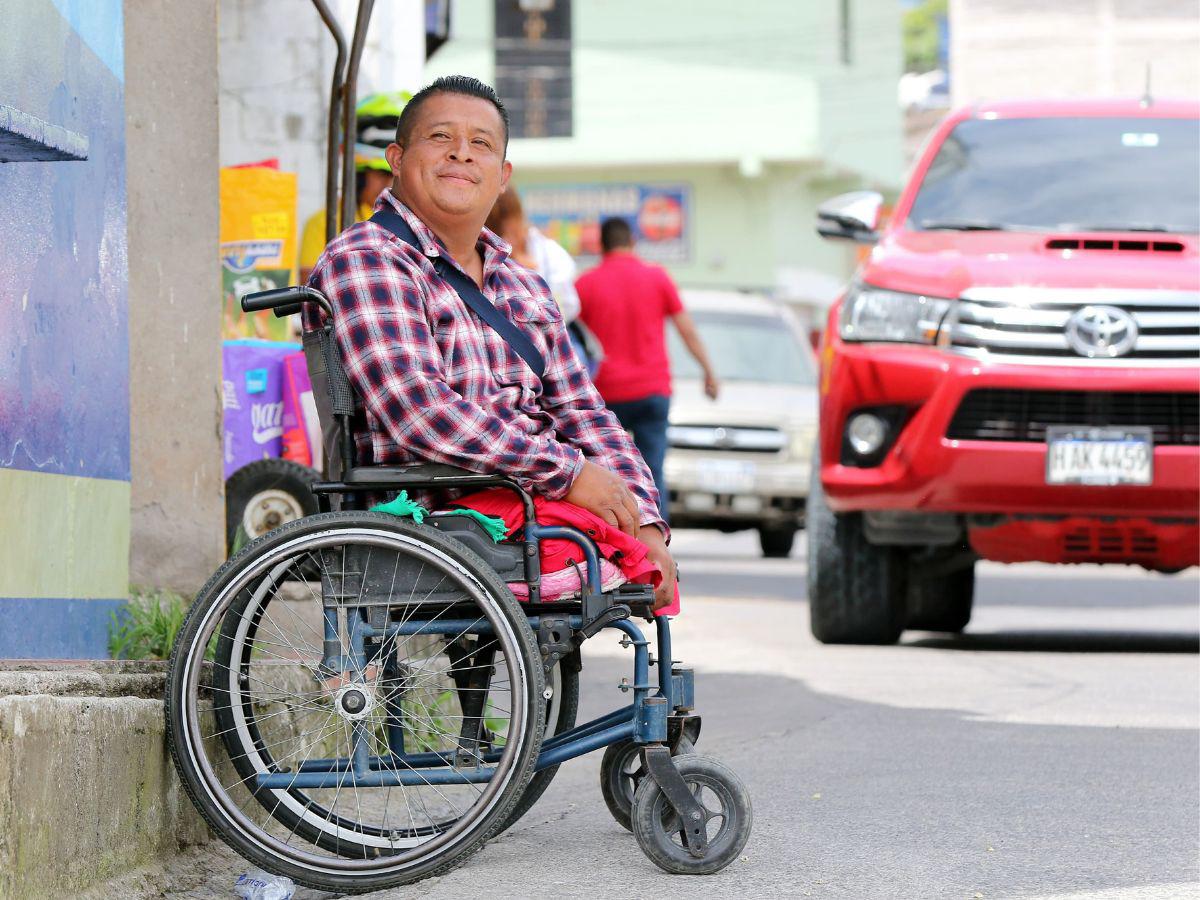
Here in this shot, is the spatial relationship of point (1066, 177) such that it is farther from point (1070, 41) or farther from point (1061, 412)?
point (1070, 41)

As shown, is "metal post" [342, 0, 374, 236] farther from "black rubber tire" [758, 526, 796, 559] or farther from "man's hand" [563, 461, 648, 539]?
"black rubber tire" [758, 526, 796, 559]

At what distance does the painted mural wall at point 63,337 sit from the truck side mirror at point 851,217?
3.87m

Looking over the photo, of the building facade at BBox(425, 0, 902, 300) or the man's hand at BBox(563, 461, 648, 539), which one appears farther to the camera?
the building facade at BBox(425, 0, 902, 300)

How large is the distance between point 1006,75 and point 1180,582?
33.7m

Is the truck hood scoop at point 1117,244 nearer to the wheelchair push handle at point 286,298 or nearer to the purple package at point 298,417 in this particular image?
the purple package at point 298,417

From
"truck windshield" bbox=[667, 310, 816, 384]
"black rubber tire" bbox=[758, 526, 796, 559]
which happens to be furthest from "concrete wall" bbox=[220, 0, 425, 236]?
"black rubber tire" bbox=[758, 526, 796, 559]

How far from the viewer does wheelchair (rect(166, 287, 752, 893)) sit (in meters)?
3.97

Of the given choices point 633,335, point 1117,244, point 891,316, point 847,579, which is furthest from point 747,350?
point 891,316

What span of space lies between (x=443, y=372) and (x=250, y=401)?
2381mm

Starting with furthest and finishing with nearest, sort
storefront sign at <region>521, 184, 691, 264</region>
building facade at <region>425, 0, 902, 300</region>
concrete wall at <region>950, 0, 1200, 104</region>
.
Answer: concrete wall at <region>950, 0, 1200, 104</region> → storefront sign at <region>521, 184, 691, 264</region> → building facade at <region>425, 0, 902, 300</region>

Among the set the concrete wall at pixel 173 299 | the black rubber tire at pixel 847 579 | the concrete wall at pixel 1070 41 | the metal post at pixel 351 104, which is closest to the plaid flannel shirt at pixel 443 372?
the concrete wall at pixel 173 299

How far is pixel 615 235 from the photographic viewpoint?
11102 millimetres

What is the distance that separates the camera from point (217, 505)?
18.2 ft

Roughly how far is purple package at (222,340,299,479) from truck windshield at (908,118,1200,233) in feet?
9.72
